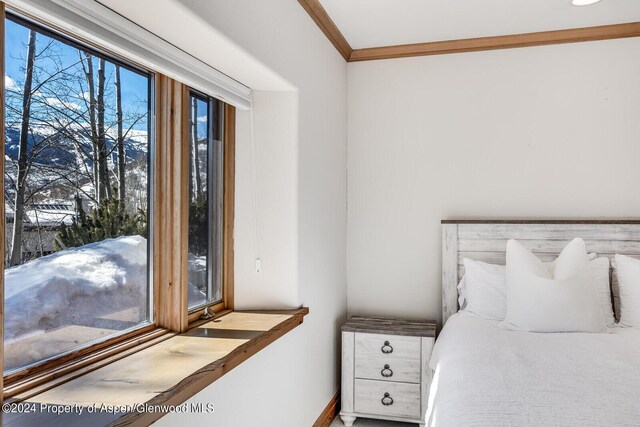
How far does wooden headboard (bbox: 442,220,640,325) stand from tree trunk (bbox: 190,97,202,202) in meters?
1.72

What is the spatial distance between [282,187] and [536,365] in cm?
139

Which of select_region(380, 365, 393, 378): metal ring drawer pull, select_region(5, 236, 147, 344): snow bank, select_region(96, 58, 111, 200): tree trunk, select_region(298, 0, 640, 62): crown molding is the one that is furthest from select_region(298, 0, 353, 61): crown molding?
select_region(380, 365, 393, 378): metal ring drawer pull

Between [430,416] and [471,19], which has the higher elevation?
[471,19]

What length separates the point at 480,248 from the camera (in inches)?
116

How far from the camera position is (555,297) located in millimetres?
2316

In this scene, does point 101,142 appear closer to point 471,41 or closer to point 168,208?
point 168,208

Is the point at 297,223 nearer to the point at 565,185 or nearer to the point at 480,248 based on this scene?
the point at 480,248

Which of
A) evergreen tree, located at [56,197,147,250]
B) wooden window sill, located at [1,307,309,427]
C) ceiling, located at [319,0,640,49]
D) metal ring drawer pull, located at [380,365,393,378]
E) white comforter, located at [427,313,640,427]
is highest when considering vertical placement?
ceiling, located at [319,0,640,49]

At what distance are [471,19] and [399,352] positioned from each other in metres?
2.07

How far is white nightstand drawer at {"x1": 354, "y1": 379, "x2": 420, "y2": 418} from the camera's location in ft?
9.07

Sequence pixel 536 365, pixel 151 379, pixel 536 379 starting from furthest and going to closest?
pixel 536 365 → pixel 536 379 → pixel 151 379

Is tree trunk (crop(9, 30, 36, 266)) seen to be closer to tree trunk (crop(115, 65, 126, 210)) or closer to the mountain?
the mountain

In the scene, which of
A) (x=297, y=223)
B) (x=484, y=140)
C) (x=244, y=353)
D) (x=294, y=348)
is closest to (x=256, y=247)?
(x=297, y=223)

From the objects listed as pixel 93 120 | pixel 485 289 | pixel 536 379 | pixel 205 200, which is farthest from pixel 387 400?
pixel 93 120
